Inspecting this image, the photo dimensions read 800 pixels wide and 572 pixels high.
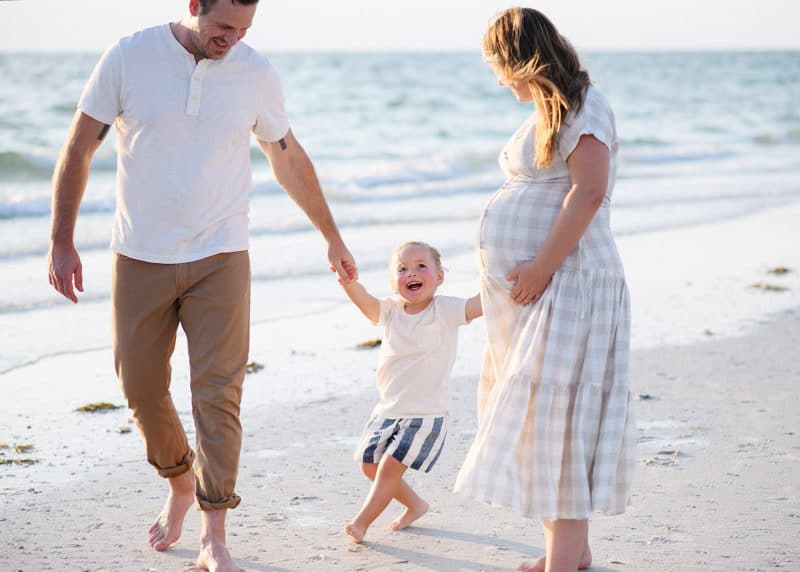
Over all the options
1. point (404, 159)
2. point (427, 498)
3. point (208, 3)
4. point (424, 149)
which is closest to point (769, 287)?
point (427, 498)

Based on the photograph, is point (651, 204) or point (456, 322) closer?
point (456, 322)

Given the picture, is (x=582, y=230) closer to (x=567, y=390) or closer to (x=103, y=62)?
(x=567, y=390)

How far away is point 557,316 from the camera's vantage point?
329 cm

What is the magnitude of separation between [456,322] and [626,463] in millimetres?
869

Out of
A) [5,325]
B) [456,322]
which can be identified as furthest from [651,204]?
[456,322]

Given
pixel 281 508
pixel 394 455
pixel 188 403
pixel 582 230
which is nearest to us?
pixel 582 230

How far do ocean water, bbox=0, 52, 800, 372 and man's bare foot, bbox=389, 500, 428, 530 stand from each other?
1581 mm

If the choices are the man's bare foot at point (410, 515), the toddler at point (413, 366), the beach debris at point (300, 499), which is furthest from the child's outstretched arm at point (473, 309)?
the beach debris at point (300, 499)

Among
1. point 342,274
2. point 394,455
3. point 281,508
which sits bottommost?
point 281,508

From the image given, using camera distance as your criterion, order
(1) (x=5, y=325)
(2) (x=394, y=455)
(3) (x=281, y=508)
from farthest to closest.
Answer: (1) (x=5, y=325), (3) (x=281, y=508), (2) (x=394, y=455)

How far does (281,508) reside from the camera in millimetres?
4137

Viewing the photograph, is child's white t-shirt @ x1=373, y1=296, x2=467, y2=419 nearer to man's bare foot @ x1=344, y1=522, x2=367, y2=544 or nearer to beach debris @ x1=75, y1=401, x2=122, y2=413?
man's bare foot @ x1=344, y1=522, x2=367, y2=544

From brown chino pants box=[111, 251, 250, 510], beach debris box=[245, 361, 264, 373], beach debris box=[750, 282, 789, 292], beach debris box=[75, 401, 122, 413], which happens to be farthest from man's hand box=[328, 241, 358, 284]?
beach debris box=[750, 282, 789, 292]

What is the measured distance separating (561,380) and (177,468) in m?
1.38
